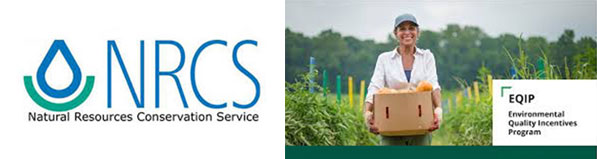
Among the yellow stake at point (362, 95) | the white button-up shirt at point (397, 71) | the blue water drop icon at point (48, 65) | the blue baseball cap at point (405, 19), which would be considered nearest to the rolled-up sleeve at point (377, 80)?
the white button-up shirt at point (397, 71)

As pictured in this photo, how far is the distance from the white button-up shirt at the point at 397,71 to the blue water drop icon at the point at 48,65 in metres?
1.89

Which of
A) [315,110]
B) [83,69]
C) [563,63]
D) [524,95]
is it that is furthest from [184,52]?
[563,63]

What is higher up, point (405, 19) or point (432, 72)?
point (405, 19)

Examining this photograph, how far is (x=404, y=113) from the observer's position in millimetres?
6254

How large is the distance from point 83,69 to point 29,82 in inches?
14.2

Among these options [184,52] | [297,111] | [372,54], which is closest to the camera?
[184,52]

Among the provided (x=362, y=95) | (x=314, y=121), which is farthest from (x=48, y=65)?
(x=362, y=95)

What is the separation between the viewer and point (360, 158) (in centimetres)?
619

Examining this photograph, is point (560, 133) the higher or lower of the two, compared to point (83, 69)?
lower

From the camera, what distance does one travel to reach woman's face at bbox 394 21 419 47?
21.3 feet

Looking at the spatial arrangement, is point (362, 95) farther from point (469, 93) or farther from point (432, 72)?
point (469, 93)

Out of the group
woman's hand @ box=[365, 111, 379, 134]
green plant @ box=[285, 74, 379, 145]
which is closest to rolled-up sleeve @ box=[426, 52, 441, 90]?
woman's hand @ box=[365, 111, 379, 134]

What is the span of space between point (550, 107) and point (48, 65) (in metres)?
3.15

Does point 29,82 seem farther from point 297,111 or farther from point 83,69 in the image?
point 297,111
